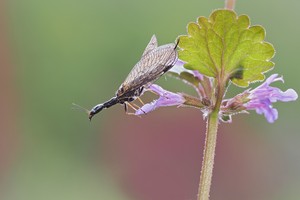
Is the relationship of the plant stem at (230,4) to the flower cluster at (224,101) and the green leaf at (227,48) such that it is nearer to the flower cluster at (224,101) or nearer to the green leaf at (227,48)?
the green leaf at (227,48)

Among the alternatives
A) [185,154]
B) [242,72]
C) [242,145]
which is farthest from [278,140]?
[242,72]

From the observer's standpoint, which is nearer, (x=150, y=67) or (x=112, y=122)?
(x=150, y=67)

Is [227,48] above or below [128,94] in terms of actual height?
above

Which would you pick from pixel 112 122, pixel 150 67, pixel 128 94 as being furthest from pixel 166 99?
pixel 112 122

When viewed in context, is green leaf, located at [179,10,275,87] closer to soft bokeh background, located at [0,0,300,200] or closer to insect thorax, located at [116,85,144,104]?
insect thorax, located at [116,85,144,104]

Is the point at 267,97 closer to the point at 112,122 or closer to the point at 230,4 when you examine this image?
the point at 230,4

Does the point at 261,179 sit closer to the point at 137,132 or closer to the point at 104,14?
the point at 137,132

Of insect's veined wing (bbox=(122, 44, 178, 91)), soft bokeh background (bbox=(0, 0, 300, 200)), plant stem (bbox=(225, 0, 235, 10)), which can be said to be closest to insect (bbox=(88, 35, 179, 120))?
insect's veined wing (bbox=(122, 44, 178, 91))
